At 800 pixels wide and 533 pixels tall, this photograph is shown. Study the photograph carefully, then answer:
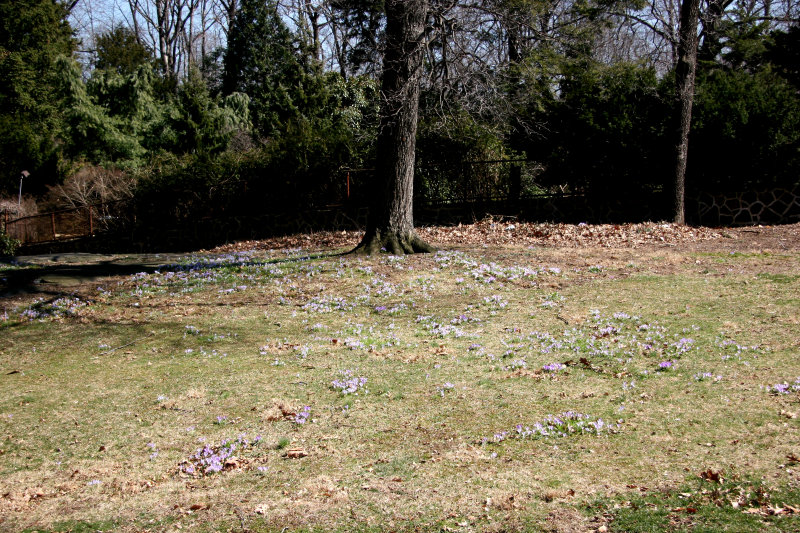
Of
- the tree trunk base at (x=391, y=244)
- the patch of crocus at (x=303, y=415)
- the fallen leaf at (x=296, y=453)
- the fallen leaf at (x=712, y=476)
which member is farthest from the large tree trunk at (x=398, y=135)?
the fallen leaf at (x=712, y=476)

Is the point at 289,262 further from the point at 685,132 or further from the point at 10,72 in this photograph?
the point at 10,72

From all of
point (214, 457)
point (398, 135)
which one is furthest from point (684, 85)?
point (214, 457)

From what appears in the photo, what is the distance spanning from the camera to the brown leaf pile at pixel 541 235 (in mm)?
14008

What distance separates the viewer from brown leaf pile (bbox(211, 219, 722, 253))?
14008mm

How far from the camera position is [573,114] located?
56.1 ft

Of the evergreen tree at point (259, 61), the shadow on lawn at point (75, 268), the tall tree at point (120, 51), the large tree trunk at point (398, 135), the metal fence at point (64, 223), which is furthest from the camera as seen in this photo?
the tall tree at point (120, 51)

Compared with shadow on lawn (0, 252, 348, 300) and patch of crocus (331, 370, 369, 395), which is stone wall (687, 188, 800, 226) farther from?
patch of crocus (331, 370, 369, 395)

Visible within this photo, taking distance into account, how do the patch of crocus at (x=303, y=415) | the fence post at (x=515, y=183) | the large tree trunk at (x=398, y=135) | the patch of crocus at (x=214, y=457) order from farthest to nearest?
1. the fence post at (x=515, y=183)
2. the large tree trunk at (x=398, y=135)
3. the patch of crocus at (x=303, y=415)
4. the patch of crocus at (x=214, y=457)

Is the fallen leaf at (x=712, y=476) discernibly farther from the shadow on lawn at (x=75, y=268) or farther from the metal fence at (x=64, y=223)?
the metal fence at (x=64, y=223)

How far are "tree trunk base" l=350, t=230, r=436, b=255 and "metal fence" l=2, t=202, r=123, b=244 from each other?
13.8m

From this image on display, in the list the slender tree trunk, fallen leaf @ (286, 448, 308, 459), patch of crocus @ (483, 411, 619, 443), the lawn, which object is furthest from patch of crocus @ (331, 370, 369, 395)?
the slender tree trunk

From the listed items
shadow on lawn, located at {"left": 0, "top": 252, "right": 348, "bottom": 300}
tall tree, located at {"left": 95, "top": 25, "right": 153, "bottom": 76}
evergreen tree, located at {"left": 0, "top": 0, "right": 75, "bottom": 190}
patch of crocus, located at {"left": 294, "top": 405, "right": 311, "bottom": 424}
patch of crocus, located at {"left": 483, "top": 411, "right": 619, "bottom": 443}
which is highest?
tall tree, located at {"left": 95, "top": 25, "right": 153, "bottom": 76}

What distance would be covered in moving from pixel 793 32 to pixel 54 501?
23.2 metres

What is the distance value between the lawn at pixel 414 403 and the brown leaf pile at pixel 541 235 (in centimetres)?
302
